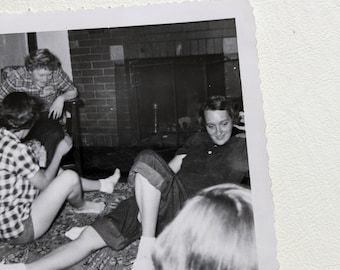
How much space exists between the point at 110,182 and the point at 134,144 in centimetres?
7

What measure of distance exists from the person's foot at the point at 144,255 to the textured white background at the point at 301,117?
21 centimetres

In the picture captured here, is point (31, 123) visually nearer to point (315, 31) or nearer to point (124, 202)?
point (124, 202)

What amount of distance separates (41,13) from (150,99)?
8.8 inches

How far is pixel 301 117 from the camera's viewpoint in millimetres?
682

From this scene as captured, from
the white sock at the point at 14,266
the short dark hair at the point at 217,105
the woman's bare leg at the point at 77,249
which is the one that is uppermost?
the short dark hair at the point at 217,105

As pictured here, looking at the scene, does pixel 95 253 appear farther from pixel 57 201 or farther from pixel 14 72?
pixel 14 72

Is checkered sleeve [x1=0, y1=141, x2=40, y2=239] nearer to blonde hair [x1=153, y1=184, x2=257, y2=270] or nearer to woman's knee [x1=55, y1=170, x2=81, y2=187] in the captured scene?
woman's knee [x1=55, y1=170, x2=81, y2=187]

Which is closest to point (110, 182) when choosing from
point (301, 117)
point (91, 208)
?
point (91, 208)

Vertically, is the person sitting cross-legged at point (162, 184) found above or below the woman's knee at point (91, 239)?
above

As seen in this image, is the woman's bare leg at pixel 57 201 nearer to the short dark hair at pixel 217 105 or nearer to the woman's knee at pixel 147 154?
the woman's knee at pixel 147 154

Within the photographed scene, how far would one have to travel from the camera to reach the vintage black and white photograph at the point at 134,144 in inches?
27.4

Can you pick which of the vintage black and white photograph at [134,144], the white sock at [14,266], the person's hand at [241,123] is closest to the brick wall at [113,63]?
the vintage black and white photograph at [134,144]

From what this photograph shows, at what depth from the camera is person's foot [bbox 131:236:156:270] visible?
0.74 meters

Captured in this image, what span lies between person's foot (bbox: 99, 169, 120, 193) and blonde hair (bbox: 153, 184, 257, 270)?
0.11 metres
